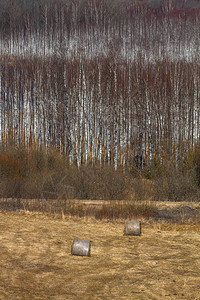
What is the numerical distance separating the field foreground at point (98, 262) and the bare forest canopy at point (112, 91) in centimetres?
1146

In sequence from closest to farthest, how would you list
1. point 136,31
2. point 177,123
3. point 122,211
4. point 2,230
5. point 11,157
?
point 2,230
point 122,211
point 11,157
point 177,123
point 136,31

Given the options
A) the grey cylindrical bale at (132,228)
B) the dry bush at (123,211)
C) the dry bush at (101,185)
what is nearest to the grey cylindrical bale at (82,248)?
the grey cylindrical bale at (132,228)

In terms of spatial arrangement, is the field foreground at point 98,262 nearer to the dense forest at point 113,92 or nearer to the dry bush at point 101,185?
the dry bush at point 101,185

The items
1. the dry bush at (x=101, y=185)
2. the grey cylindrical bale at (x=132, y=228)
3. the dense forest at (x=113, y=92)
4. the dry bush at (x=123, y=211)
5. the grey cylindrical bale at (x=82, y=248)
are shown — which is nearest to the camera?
the grey cylindrical bale at (x=82, y=248)

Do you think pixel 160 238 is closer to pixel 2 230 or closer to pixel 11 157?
pixel 2 230

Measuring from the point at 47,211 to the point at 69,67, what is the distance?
57.1 ft

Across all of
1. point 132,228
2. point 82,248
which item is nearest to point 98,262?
point 82,248

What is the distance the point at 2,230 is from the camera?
10852mm

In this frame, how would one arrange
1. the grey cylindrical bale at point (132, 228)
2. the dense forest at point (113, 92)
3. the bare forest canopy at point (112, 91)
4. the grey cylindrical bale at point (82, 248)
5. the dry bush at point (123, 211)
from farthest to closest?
the bare forest canopy at point (112, 91)
the dense forest at point (113, 92)
the dry bush at point (123, 211)
the grey cylindrical bale at point (132, 228)
the grey cylindrical bale at point (82, 248)

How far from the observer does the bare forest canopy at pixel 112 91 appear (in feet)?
87.6

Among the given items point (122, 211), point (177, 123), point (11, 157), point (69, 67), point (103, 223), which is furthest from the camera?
point (69, 67)

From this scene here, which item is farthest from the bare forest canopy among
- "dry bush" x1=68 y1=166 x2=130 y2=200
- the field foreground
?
the field foreground

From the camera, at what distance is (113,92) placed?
92.7 ft

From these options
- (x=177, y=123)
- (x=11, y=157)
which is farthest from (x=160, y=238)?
(x=177, y=123)
